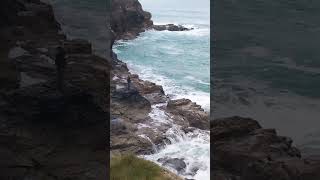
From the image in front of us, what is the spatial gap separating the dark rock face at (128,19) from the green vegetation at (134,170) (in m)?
34.9

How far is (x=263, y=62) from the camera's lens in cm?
1332

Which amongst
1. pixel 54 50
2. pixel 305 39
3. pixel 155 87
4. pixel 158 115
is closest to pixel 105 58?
pixel 54 50

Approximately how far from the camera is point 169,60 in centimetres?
4741

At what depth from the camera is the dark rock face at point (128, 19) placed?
45.5m

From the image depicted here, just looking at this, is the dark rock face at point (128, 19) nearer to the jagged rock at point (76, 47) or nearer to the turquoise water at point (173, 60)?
the turquoise water at point (173, 60)

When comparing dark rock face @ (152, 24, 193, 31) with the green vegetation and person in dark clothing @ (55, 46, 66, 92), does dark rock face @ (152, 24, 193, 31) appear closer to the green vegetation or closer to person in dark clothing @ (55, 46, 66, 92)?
person in dark clothing @ (55, 46, 66, 92)

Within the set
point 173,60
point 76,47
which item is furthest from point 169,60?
point 76,47

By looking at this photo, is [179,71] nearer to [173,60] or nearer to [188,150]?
Answer: [173,60]

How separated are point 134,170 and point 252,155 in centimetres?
229

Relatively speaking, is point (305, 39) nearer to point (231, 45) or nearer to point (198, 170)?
point (231, 45)

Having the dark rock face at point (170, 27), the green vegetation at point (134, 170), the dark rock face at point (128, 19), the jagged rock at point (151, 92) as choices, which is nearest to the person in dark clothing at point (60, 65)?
the green vegetation at point (134, 170)

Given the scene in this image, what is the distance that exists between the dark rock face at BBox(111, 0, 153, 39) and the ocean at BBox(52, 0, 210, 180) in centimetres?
113

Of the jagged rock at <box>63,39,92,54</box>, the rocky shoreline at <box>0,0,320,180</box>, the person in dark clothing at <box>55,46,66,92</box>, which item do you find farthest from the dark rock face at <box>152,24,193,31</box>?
the person in dark clothing at <box>55,46,66,92</box>

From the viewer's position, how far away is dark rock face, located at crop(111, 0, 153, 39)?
45531 millimetres
